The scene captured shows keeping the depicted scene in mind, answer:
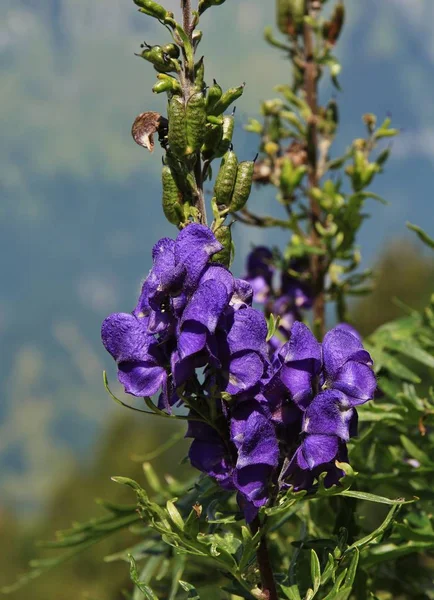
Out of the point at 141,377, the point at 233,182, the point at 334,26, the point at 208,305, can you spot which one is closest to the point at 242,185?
the point at 233,182

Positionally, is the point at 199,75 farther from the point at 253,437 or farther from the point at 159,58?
the point at 253,437

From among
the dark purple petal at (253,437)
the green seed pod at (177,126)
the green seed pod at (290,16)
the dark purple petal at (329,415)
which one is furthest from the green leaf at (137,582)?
the green seed pod at (290,16)

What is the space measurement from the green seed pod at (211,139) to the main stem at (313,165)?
117 cm

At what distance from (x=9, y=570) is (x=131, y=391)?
1728 cm

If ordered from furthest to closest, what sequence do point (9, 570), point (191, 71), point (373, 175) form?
1. point (9, 570)
2. point (373, 175)
3. point (191, 71)

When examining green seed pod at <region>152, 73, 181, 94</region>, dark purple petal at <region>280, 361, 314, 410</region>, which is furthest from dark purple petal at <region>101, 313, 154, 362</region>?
green seed pod at <region>152, 73, 181, 94</region>

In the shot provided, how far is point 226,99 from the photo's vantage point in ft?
3.83

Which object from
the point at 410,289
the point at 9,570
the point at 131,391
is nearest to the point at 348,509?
the point at 131,391

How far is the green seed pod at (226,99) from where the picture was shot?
45.6 inches

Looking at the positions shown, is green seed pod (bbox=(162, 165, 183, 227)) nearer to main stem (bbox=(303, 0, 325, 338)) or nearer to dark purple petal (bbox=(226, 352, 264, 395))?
dark purple petal (bbox=(226, 352, 264, 395))

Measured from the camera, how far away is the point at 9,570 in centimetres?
1675

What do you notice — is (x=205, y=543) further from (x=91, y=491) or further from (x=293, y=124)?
(x=91, y=491)

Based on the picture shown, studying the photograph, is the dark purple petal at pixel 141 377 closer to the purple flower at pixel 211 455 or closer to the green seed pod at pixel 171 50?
the purple flower at pixel 211 455

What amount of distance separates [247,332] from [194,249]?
5.6 inches
